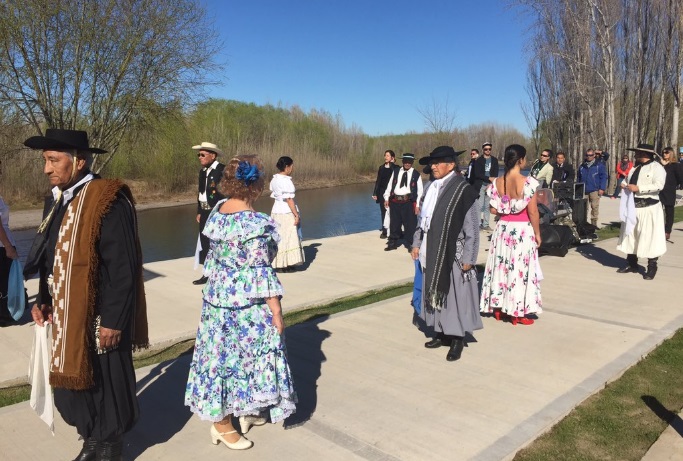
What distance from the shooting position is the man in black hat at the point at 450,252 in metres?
4.87

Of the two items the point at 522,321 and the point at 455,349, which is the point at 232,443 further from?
the point at 522,321

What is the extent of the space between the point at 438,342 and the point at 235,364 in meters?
2.51

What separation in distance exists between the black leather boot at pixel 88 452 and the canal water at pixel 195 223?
1149cm

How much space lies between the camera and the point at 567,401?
4109mm

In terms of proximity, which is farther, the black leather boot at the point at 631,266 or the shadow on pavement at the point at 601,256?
the shadow on pavement at the point at 601,256

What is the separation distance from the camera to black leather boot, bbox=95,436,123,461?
3.21 metres

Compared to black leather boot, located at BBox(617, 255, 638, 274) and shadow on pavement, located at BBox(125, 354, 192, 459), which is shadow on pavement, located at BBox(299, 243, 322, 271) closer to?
shadow on pavement, located at BBox(125, 354, 192, 459)

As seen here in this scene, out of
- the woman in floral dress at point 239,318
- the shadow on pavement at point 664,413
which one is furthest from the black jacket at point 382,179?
the woman in floral dress at point 239,318

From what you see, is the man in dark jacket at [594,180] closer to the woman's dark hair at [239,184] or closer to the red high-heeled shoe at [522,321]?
the red high-heeled shoe at [522,321]

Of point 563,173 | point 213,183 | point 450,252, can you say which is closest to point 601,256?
point 563,173

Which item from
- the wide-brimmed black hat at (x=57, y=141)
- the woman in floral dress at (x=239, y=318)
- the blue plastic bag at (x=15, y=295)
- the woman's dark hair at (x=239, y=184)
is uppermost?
the wide-brimmed black hat at (x=57, y=141)

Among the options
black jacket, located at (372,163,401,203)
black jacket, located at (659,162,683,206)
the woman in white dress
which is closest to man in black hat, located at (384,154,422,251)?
black jacket, located at (372,163,401,203)

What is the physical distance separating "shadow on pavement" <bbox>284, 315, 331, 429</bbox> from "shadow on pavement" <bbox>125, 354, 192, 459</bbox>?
0.79m

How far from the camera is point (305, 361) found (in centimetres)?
496
